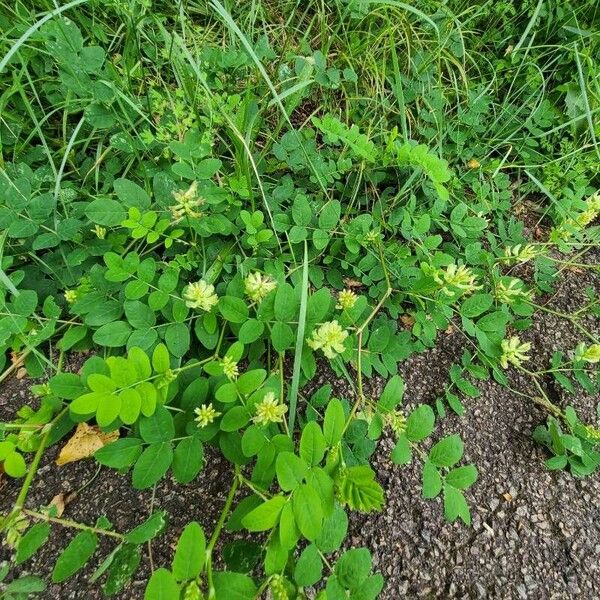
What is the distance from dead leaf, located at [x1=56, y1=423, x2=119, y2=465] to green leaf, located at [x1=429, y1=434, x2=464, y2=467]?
2.49 feet

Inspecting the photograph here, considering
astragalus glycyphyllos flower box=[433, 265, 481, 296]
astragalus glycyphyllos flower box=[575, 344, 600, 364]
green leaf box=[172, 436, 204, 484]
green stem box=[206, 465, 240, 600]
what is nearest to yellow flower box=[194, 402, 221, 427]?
green leaf box=[172, 436, 204, 484]

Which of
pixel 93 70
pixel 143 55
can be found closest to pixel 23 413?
pixel 93 70

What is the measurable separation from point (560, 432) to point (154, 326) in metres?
1.12

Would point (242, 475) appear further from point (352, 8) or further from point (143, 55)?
point (352, 8)

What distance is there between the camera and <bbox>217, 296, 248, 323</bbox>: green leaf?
1131 millimetres

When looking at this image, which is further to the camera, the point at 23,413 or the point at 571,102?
the point at 571,102

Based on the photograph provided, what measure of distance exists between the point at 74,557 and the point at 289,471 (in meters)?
0.43

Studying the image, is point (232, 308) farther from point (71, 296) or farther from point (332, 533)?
point (332, 533)

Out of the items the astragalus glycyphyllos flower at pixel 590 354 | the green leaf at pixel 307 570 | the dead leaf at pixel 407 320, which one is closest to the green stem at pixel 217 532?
Result: the green leaf at pixel 307 570

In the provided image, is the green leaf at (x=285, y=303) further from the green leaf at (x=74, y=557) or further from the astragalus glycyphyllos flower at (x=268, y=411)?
the green leaf at (x=74, y=557)

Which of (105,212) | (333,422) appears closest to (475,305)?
(333,422)

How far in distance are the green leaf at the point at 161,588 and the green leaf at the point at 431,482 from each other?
50cm

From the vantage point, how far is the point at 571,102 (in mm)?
1839

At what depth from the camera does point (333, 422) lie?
92 cm
